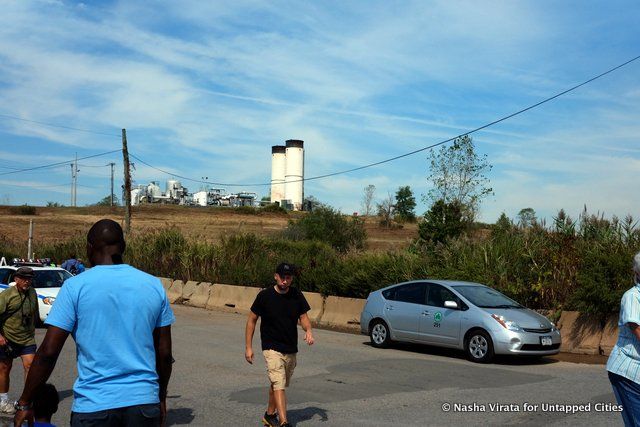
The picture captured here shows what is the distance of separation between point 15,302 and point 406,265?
40.3ft

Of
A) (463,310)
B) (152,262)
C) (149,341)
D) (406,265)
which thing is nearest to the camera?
(149,341)

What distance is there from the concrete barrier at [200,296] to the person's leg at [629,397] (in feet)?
69.1

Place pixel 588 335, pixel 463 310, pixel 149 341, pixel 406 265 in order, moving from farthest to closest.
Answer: pixel 406 265
pixel 588 335
pixel 463 310
pixel 149 341

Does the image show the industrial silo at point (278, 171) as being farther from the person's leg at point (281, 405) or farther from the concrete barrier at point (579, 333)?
the person's leg at point (281, 405)

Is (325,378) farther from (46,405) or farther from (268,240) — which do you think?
(268,240)

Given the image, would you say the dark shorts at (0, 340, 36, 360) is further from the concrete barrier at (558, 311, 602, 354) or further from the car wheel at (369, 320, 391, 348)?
the concrete barrier at (558, 311, 602, 354)

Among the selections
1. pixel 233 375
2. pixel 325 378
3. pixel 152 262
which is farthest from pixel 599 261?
pixel 152 262

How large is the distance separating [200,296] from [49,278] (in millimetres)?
7413

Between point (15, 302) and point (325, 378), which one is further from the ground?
point (15, 302)

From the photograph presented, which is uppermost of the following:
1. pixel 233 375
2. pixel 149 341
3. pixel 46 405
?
pixel 149 341

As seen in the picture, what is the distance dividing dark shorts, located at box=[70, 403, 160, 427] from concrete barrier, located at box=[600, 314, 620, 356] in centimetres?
1273

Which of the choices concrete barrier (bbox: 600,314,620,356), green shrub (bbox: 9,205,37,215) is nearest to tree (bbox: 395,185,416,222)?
green shrub (bbox: 9,205,37,215)

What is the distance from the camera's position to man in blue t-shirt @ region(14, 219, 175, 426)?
385 centimetres

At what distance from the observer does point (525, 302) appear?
56.1 ft
